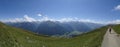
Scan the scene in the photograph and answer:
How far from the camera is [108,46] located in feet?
62.2

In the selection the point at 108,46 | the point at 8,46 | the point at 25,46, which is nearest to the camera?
the point at 108,46

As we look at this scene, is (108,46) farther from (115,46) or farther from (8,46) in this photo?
(8,46)

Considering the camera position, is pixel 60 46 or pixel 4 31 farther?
pixel 60 46

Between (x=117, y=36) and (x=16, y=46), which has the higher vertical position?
Result: (x=117, y=36)

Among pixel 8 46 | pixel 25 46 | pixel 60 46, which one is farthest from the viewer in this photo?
pixel 60 46

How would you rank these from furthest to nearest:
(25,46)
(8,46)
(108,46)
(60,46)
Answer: (60,46)
(25,46)
(8,46)
(108,46)

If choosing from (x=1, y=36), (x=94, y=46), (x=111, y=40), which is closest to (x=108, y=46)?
(x=111, y=40)

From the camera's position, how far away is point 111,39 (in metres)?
19.3

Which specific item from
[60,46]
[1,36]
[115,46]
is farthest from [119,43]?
[60,46]

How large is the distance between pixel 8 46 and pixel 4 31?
32.0 ft

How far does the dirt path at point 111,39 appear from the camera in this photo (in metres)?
19.0

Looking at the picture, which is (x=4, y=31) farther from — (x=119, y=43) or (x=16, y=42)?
(x=119, y=43)

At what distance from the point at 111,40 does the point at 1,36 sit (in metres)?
45.9

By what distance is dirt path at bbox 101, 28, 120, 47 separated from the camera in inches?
750
